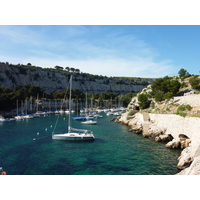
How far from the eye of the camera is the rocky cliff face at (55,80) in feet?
299

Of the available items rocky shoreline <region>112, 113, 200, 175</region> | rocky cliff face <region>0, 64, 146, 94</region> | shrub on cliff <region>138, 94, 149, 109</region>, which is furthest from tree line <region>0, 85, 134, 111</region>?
shrub on cliff <region>138, 94, 149, 109</region>

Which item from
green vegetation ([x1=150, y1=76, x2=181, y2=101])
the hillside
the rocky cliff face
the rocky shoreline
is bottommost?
the rocky shoreline

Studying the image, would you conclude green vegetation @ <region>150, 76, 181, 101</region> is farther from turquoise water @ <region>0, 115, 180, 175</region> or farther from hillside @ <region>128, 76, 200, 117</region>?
turquoise water @ <region>0, 115, 180, 175</region>

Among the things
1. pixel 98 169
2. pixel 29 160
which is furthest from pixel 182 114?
pixel 29 160

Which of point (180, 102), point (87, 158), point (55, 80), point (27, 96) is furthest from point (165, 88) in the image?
point (55, 80)

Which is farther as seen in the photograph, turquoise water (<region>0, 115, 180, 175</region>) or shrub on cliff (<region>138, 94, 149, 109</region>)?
shrub on cliff (<region>138, 94, 149, 109</region>)

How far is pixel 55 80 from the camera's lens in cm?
11606

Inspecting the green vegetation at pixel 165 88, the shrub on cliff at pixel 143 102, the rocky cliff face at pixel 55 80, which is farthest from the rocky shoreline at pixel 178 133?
the rocky cliff face at pixel 55 80

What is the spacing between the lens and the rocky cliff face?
91.1 meters

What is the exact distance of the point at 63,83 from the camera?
119125mm

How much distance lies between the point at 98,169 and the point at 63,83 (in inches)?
4336

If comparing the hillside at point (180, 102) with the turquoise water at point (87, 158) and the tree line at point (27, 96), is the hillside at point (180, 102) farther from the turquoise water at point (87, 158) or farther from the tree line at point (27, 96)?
the tree line at point (27, 96)

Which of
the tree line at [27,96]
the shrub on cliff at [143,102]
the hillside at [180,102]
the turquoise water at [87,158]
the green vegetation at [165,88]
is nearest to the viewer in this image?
the turquoise water at [87,158]

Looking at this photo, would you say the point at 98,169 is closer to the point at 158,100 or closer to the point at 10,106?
the point at 158,100
